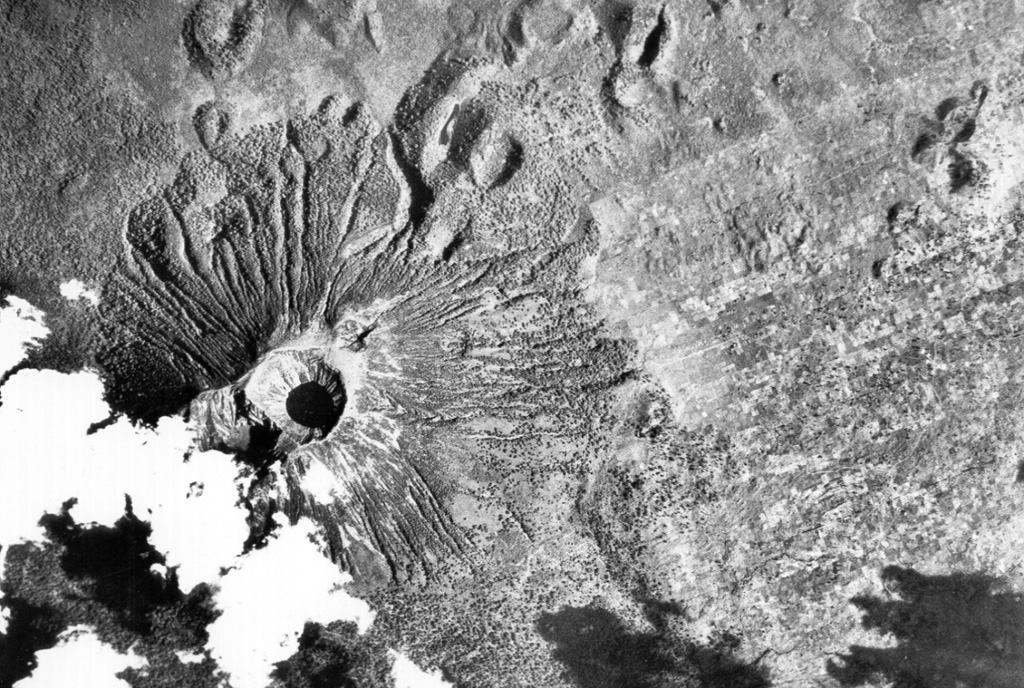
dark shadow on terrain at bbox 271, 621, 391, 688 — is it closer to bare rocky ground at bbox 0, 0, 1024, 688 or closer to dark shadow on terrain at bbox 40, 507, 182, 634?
bare rocky ground at bbox 0, 0, 1024, 688

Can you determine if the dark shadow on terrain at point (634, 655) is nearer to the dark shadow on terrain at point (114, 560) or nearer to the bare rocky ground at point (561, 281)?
the bare rocky ground at point (561, 281)

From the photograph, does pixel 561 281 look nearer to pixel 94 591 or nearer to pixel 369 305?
pixel 369 305

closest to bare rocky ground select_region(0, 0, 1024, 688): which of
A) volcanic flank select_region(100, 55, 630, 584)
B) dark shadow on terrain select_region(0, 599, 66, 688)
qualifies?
volcanic flank select_region(100, 55, 630, 584)

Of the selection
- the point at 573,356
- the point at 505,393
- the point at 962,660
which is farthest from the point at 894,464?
the point at 505,393

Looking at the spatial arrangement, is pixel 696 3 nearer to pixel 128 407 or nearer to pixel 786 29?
pixel 786 29

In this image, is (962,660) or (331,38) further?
(962,660)
